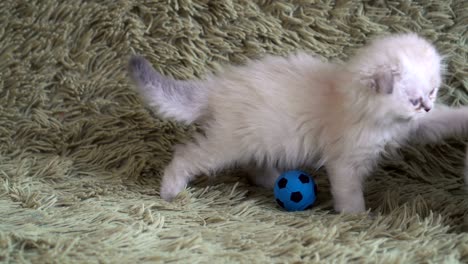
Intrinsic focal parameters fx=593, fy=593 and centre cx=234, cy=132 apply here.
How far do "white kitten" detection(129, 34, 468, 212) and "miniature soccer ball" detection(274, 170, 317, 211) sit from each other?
7 centimetres

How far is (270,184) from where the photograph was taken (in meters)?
1.84

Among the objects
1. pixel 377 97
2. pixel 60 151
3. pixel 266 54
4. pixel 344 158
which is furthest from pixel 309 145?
pixel 60 151

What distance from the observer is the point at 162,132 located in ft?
6.79

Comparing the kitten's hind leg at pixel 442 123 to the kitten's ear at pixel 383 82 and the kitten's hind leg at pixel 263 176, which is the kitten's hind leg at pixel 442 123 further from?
the kitten's hind leg at pixel 263 176

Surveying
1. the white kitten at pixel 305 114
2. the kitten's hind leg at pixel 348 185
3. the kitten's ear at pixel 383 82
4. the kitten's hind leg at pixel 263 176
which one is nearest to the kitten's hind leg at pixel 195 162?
Result: the white kitten at pixel 305 114

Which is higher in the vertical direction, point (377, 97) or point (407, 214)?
point (377, 97)

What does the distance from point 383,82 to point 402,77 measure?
48mm

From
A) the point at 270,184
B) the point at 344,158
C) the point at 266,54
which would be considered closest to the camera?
the point at 344,158

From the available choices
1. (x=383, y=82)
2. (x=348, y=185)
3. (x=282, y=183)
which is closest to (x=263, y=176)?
(x=282, y=183)

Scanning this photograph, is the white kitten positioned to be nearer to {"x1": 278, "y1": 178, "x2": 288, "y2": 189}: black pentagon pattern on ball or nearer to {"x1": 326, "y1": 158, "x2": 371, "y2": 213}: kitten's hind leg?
{"x1": 326, "y1": 158, "x2": 371, "y2": 213}: kitten's hind leg

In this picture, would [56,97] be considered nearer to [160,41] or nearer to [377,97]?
[160,41]

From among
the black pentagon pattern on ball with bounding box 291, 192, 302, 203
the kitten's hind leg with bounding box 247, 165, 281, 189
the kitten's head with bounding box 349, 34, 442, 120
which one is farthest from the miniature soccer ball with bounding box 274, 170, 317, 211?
the kitten's head with bounding box 349, 34, 442, 120

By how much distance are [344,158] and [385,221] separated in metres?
0.25

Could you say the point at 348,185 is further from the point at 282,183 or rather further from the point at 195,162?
the point at 195,162
